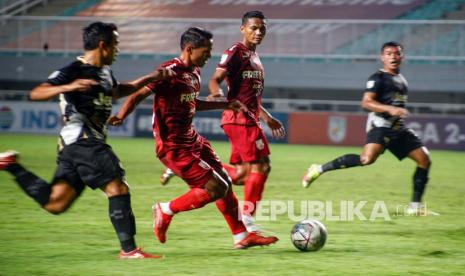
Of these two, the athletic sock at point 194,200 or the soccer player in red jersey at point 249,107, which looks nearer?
the athletic sock at point 194,200

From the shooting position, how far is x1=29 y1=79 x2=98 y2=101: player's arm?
248 inches

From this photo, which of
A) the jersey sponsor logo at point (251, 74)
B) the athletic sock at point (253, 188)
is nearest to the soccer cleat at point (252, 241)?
the athletic sock at point (253, 188)

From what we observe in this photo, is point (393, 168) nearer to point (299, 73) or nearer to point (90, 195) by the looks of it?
point (90, 195)

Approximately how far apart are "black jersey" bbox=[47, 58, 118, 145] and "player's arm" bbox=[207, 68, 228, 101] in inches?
55.7

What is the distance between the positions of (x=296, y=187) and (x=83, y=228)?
5.78m

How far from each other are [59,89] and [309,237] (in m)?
2.56

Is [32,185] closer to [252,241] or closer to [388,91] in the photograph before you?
[252,241]

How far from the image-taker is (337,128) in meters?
28.0

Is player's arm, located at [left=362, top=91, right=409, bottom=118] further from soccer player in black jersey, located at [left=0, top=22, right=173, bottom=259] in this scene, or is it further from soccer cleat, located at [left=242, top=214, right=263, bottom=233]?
soccer player in black jersey, located at [left=0, top=22, right=173, bottom=259]

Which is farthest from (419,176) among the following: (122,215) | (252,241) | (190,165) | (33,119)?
(33,119)

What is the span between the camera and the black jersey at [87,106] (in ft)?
22.4

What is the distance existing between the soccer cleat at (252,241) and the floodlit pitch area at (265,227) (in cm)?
7

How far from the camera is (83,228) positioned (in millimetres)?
8930

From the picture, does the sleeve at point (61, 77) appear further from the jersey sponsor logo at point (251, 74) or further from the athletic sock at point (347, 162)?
the athletic sock at point (347, 162)
